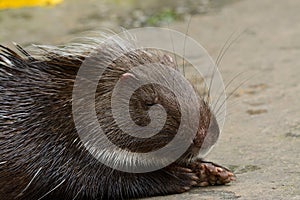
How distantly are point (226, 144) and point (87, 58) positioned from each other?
3.23ft

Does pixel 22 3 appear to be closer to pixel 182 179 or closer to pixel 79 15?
pixel 79 15

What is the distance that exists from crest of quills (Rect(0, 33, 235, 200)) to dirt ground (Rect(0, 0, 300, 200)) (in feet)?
0.40

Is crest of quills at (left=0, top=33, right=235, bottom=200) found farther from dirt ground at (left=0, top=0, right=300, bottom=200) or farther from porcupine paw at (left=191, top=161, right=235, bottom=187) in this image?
dirt ground at (left=0, top=0, right=300, bottom=200)

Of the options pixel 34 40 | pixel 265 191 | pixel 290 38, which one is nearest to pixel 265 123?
pixel 265 191

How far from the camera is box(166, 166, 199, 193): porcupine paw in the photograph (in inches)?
127

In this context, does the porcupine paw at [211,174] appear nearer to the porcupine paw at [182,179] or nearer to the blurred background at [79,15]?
the porcupine paw at [182,179]

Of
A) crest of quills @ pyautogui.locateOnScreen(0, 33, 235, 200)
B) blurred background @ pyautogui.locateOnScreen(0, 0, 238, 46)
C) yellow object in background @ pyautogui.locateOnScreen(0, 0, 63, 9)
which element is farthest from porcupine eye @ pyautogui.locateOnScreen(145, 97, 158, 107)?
yellow object in background @ pyautogui.locateOnScreen(0, 0, 63, 9)

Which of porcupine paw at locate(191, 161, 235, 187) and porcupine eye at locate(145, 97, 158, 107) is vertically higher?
porcupine eye at locate(145, 97, 158, 107)

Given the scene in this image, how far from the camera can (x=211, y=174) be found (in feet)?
10.8

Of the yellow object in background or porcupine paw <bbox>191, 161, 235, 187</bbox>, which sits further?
the yellow object in background

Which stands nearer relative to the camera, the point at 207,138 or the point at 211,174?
the point at 207,138

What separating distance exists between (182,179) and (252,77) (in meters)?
2.20

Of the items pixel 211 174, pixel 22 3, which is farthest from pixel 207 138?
pixel 22 3

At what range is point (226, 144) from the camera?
3.89 meters
